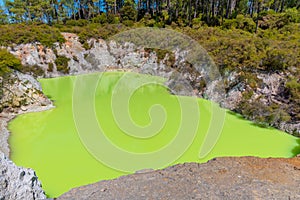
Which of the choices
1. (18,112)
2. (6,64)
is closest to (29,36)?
(6,64)

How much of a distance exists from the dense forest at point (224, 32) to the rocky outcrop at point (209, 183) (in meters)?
5.21

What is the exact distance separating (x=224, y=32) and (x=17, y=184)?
1990cm

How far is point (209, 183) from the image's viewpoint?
523 centimetres

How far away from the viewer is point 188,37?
21344 mm

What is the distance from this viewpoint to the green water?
7.43 metres

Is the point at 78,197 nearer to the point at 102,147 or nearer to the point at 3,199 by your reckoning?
the point at 3,199

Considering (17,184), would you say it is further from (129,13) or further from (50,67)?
(129,13)

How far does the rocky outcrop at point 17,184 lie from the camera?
4.93 metres

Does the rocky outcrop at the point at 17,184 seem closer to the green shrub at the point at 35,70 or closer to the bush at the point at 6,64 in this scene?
the bush at the point at 6,64

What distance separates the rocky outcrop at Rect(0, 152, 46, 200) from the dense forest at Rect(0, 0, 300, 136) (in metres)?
8.46

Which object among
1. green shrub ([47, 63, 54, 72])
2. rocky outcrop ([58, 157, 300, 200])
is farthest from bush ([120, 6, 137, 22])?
rocky outcrop ([58, 157, 300, 200])

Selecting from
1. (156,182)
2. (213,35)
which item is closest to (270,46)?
(213,35)

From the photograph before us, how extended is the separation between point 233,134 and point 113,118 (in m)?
5.33

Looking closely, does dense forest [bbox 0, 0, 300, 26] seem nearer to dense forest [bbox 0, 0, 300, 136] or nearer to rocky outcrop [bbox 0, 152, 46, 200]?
dense forest [bbox 0, 0, 300, 136]
